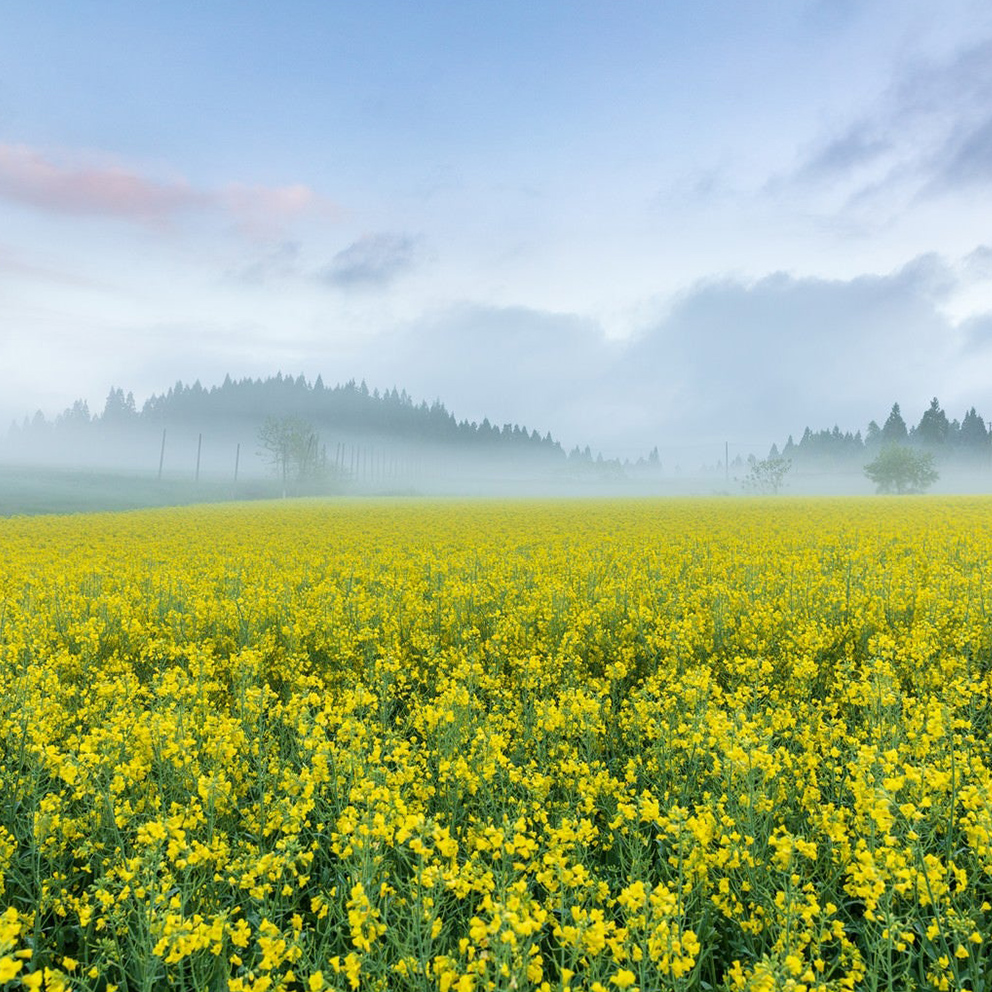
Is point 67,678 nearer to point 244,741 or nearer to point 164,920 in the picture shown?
point 244,741

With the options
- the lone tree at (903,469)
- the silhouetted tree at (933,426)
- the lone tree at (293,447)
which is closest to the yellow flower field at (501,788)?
the lone tree at (293,447)

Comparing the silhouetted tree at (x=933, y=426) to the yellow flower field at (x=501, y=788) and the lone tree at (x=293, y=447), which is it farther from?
the yellow flower field at (x=501, y=788)

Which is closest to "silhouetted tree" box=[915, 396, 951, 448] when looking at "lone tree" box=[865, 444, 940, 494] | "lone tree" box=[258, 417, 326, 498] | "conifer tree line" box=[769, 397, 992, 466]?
"conifer tree line" box=[769, 397, 992, 466]

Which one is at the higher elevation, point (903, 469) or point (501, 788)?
point (903, 469)

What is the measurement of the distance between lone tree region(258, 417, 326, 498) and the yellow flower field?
83.9m

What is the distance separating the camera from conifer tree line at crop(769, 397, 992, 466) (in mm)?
116000

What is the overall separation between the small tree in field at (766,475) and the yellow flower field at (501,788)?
115 metres

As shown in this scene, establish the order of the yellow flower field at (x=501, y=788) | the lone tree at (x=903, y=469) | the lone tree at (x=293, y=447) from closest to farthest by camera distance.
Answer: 1. the yellow flower field at (x=501, y=788)
2. the lone tree at (x=903, y=469)
3. the lone tree at (x=293, y=447)

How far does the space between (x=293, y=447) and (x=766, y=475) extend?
91.8 m

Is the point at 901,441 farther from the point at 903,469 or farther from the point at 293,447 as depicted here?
the point at 293,447

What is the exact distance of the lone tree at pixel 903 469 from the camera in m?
88.5

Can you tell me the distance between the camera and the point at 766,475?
118m

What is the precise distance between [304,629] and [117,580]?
601 cm

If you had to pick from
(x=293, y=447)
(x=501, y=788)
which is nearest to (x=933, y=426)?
(x=293, y=447)
